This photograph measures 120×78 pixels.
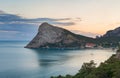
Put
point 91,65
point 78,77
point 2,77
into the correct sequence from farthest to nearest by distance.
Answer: point 2,77 < point 91,65 < point 78,77

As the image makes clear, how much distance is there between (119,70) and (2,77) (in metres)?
43.6

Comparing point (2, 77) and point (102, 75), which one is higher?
point (102, 75)

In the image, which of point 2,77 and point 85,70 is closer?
point 85,70

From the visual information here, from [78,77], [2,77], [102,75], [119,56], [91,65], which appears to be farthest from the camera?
[2,77]

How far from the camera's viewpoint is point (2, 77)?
70.9 meters

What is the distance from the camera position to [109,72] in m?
35.8

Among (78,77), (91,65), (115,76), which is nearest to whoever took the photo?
(115,76)

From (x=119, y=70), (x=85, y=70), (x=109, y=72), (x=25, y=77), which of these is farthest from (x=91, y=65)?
(x=25, y=77)

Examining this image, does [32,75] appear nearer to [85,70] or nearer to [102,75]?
[85,70]

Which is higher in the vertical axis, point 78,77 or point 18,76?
point 78,77

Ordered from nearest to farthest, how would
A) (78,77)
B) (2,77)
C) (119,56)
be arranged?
(78,77), (119,56), (2,77)

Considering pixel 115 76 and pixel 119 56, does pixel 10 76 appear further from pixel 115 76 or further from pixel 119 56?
pixel 115 76

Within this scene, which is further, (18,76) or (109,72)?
(18,76)

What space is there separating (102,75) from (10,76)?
40.6 meters
